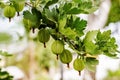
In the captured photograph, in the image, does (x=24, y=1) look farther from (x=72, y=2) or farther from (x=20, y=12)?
(x=72, y=2)

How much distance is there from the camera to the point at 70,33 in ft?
Answer: 3.41

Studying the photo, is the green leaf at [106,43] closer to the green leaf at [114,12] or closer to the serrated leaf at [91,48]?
the serrated leaf at [91,48]

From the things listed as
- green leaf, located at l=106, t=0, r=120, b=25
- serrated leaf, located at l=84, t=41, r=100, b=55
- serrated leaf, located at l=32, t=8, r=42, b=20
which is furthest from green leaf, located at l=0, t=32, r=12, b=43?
serrated leaf, located at l=84, t=41, r=100, b=55

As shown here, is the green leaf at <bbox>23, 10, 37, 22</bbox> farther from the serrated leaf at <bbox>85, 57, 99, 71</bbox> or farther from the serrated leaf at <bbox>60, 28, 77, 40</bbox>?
the serrated leaf at <bbox>85, 57, 99, 71</bbox>

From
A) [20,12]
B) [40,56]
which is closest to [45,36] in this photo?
[20,12]

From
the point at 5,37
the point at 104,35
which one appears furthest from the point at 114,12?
the point at 5,37

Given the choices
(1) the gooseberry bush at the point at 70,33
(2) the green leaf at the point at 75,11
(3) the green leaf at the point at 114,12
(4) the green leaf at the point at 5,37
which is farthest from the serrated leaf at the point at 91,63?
(4) the green leaf at the point at 5,37

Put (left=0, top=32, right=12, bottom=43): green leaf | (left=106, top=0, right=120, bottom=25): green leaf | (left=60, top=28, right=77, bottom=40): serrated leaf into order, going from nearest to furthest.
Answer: (left=60, top=28, right=77, bottom=40): serrated leaf, (left=106, top=0, right=120, bottom=25): green leaf, (left=0, top=32, right=12, bottom=43): green leaf

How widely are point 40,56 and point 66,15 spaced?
11303 millimetres

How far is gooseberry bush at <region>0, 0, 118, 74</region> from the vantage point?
1.05m

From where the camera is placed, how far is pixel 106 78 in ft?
43.6

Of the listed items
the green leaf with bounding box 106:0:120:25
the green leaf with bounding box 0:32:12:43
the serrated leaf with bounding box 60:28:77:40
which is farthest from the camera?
the green leaf with bounding box 0:32:12:43

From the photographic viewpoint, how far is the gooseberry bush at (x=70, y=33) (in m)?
1.05

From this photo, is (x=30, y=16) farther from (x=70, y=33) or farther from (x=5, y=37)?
(x=5, y=37)
